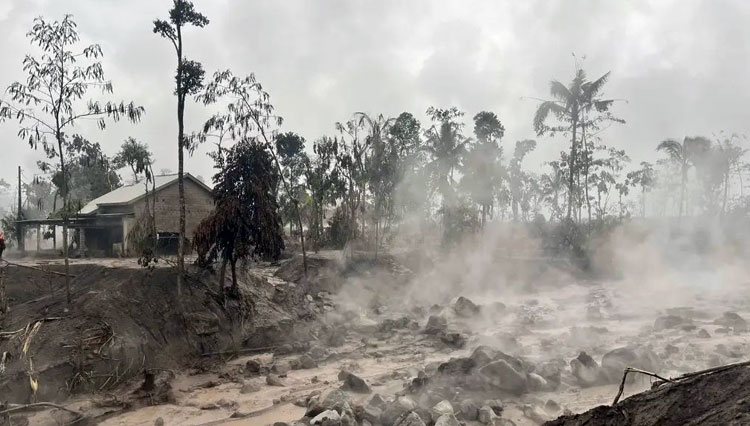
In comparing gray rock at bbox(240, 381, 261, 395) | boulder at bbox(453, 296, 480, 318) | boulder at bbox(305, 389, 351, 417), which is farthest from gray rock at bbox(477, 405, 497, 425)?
boulder at bbox(453, 296, 480, 318)

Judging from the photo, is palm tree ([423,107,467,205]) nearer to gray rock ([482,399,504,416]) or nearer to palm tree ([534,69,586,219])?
palm tree ([534,69,586,219])

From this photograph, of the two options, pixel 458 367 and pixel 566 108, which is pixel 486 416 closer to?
pixel 458 367

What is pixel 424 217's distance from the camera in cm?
3528

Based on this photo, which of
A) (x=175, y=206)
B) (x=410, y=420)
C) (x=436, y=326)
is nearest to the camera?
(x=410, y=420)

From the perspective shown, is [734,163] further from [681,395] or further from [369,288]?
[681,395]

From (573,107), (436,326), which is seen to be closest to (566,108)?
(573,107)

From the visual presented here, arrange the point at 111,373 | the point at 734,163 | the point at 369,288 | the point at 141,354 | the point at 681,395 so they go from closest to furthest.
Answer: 1. the point at 681,395
2. the point at 111,373
3. the point at 141,354
4. the point at 369,288
5. the point at 734,163

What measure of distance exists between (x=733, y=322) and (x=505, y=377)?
8.30m

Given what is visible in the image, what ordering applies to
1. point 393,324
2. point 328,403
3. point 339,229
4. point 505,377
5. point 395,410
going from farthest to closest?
1. point 339,229
2. point 393,324
3. point 505,377
4. point 328,403
5. point 395,410

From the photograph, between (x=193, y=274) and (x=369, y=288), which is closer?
(x=193, y=274)

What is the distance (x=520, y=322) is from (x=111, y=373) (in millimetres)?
10829

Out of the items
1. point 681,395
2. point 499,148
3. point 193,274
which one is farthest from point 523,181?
point 681,395

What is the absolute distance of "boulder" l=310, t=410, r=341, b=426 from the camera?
7.02 metres

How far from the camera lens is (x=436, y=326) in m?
13.9
